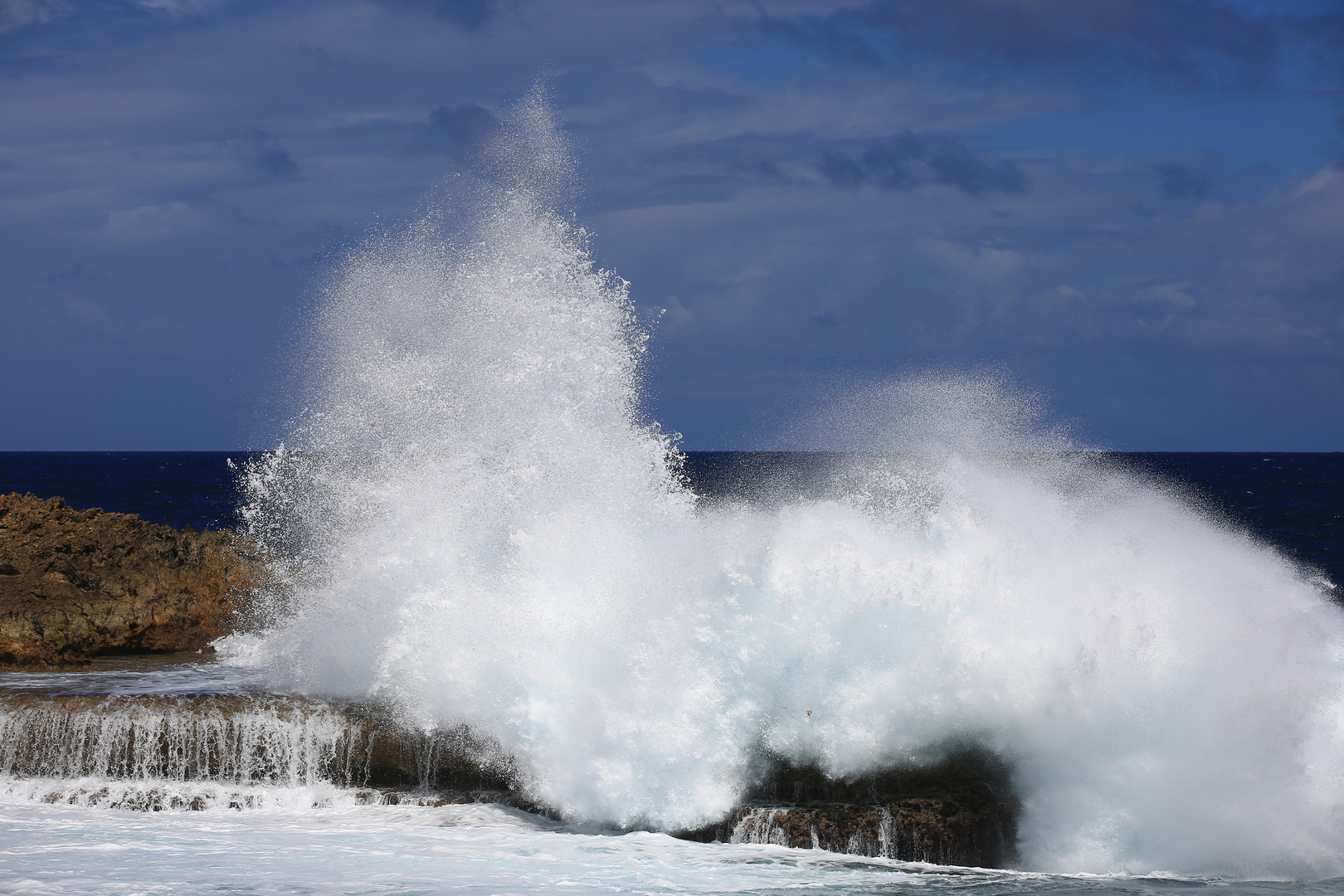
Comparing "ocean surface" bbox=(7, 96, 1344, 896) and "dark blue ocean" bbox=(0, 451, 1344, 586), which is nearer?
"ocean surface" bbox=(7, 96, 1344, 896)

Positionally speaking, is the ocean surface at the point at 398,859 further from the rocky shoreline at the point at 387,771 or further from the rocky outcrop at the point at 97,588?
the rocky outcrop at the point at 97,588

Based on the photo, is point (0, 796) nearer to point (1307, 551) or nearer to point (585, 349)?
point (585, 349)

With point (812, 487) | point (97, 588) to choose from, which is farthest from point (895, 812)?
point (812, 487)

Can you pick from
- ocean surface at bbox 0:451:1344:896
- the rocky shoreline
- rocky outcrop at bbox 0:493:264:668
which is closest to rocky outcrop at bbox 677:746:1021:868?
the rocky shoreline

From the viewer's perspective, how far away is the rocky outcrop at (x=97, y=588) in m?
11.1

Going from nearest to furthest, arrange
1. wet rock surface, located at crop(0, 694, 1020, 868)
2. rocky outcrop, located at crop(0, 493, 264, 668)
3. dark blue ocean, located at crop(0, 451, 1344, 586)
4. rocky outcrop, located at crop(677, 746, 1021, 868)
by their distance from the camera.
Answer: rocky outcrop, located at crop(677, 746, 1021, 868) < wet rock surface, located at crop(0, 694, 1020, 868) < rocky outcrop, located at crop(0, 493, 264, 668) < dark blue ocean, located at crop(0, 451, 1344, 586)

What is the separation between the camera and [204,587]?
41.4 ft

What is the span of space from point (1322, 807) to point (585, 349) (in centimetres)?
709

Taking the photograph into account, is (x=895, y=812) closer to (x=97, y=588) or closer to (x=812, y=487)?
(x=97, y=588)

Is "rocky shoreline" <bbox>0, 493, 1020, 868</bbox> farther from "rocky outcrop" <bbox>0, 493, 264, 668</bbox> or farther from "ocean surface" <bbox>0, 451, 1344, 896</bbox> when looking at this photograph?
"rocky outcrop" <bbox>0, 493, 264, 668</bbox>

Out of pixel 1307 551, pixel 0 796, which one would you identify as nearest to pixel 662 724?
pixel 0 796

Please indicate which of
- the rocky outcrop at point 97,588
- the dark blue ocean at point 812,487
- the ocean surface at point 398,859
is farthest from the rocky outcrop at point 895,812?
the dark blue ocean at point 812,487

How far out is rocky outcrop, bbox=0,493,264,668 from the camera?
11109 millimetres

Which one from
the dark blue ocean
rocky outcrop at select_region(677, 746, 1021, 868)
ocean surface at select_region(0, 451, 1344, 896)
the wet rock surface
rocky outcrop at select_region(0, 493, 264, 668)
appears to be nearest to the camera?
ocean surface at select_region(0, 451, 1344, 896)
